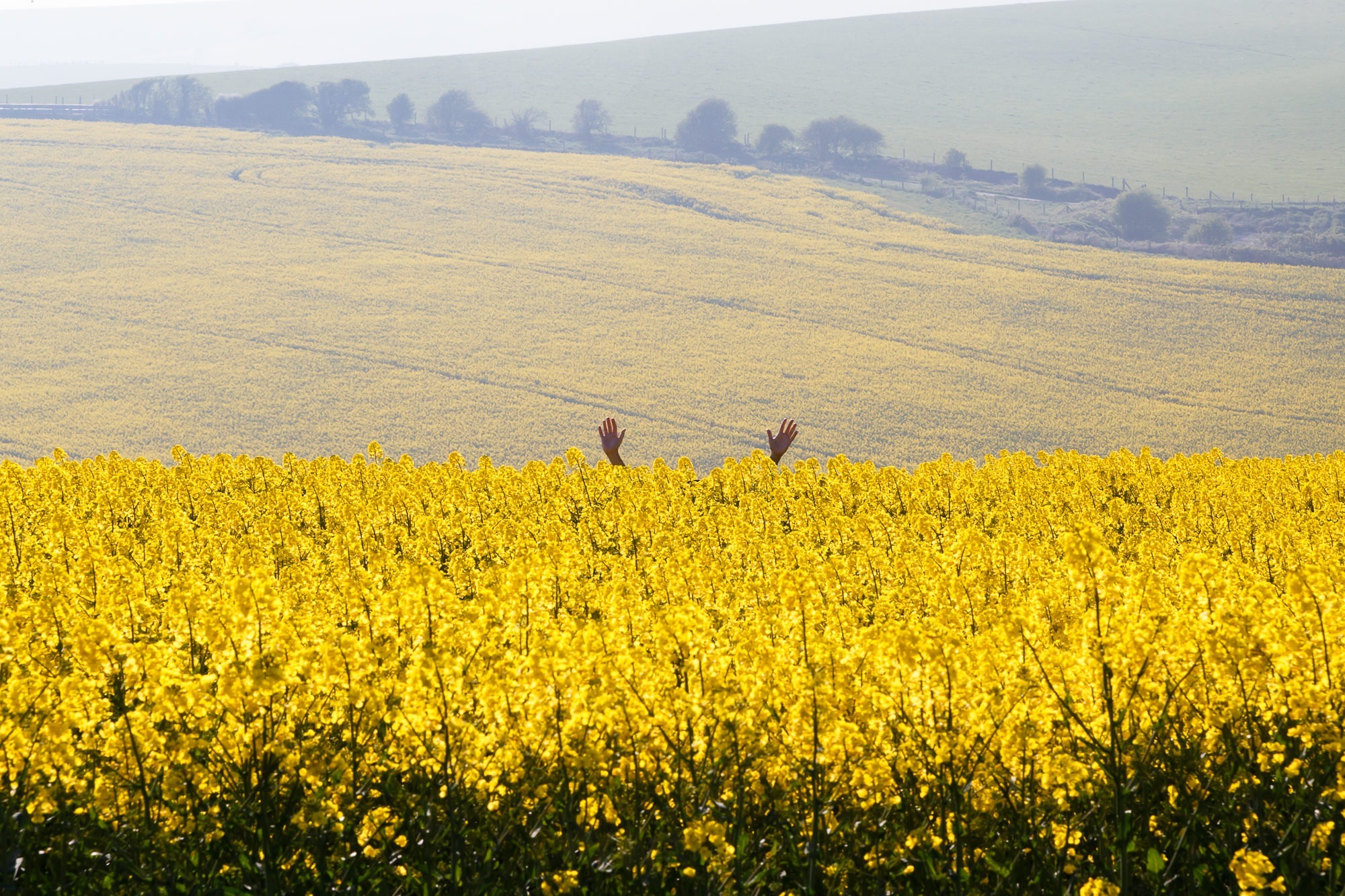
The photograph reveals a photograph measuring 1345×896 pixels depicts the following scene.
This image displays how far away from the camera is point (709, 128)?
346ft

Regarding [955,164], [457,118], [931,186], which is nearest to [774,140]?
[955,164]

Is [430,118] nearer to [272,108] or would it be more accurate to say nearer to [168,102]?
[272,108]

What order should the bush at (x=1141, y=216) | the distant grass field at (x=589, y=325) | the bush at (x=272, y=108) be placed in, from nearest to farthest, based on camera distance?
the distant grass field at (x=589, y=325) < the bush at (x=1141, y=216) < the bush at (x=272, y=108)

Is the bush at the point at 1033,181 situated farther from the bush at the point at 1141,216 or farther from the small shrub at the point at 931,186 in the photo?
the bush at the point at 1141,216

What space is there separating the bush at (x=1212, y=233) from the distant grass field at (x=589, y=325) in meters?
13.4

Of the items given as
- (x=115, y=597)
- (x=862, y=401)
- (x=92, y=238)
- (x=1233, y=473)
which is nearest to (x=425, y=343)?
(x=862, y=401)

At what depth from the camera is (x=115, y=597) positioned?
5074 millimetres

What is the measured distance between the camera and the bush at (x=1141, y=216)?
80438 millimetres

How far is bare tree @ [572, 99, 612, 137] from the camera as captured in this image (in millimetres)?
106812

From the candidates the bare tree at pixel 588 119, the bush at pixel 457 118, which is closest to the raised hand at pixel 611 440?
the bare tree at pixel 588 119

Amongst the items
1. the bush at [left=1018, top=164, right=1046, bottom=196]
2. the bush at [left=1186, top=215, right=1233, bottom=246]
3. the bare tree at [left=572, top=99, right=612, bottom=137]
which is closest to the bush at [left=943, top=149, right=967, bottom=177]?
the bush at [left=1018, top=164, right=1046, bottom=196]

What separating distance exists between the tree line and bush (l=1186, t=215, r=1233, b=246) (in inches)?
1192

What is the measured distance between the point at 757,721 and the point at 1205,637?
1536mm

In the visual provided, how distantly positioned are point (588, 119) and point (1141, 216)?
1917 inches
